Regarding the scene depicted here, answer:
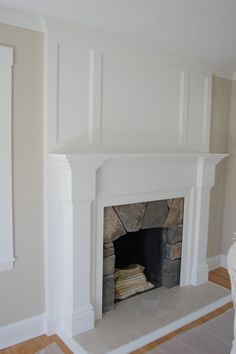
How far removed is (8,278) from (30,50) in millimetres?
1606

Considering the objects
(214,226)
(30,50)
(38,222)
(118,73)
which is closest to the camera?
(30,50)

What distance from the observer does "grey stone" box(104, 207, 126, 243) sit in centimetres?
258

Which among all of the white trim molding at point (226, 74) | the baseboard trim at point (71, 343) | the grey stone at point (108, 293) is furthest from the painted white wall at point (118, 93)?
the baseboard trim at point (71, 343)

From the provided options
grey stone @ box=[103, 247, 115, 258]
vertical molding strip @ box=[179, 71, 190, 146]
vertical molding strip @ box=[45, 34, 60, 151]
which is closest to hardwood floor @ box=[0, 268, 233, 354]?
grey stone @ box=[103, 247, 115, 258]

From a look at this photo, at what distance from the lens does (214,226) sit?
148 inches

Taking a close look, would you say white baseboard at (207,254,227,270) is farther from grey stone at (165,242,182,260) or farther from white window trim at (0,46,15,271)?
white window trim at (0,46,15,271)

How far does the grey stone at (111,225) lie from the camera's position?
258 centimetres

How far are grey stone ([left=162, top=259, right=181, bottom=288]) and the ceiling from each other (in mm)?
2024

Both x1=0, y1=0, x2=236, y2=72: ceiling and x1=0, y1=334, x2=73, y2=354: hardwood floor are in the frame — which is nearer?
x1=0, y1=0, x2=236, y2=72: ceiling

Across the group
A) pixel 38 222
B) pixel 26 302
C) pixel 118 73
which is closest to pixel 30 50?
pixel 118 73

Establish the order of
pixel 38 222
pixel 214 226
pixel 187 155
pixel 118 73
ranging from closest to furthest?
pixel 38 222
pixel 118 73
pixel 187 155
pixel 214 226

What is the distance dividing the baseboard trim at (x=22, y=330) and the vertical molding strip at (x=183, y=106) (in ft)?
6.54

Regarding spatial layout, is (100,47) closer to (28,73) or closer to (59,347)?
(28,73)

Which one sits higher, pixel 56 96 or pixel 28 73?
pixel 28 73
